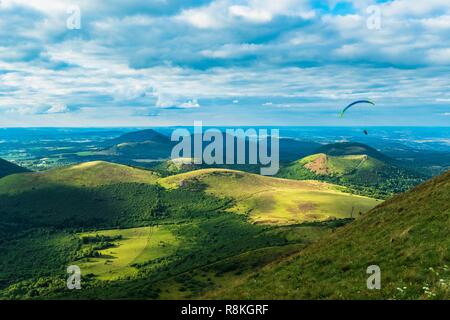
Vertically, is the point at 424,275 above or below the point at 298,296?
above

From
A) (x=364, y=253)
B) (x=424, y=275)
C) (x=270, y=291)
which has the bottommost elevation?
(x=270, y=291)
